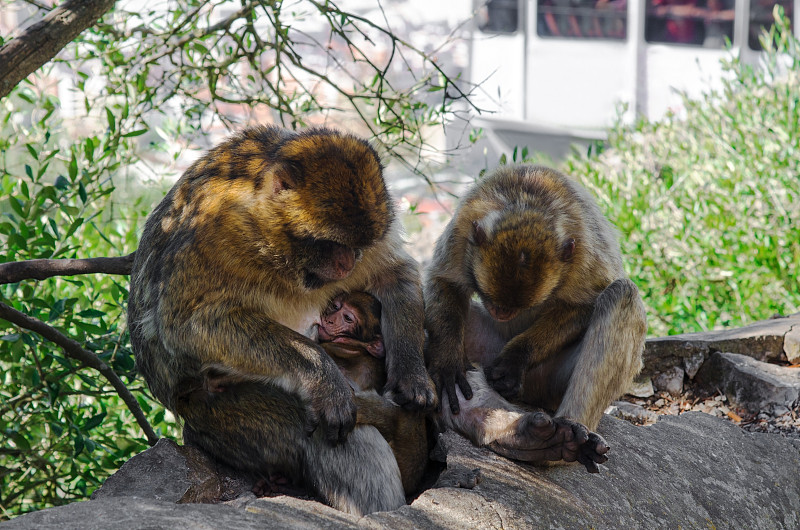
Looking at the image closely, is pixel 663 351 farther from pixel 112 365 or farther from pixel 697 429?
pixel 112 365

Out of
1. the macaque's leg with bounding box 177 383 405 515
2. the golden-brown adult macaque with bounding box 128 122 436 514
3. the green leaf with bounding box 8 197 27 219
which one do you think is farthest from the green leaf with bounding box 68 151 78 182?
the macaque's leg with bounding box 177 383 405 515

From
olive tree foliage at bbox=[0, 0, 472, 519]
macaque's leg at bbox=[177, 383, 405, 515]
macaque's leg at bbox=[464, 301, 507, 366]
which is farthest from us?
macaque's leg at bbox=[464, 301, 507, 366]

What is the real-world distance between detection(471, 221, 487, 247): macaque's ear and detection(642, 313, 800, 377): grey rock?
1918 millimetres

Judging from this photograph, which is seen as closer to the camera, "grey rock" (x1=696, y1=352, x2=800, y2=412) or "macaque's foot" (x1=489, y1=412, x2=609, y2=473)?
"macaque's foot" (x1=489, y1=412, x2=609, y2=473)

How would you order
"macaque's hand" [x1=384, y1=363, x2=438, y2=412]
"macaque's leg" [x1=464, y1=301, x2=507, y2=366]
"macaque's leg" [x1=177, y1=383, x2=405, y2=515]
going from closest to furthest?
"macaque's leg" [x1=177, y1=383, x2=405, y2=515], "macaque's hand" [x1=384, y1=363, x2=438, y2=412], "macaque's leg" [x1=464, y1=301, x2=507, y2=366]

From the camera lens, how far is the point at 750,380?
15.6ft

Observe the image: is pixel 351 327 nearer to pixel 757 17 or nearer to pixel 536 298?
pixel 536 298

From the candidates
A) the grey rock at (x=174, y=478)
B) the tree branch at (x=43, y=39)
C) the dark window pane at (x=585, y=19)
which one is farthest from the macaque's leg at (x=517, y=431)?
the dark window pane at (x=585, y=19)

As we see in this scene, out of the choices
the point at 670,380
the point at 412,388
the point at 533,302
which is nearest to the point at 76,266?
the point at 412,388

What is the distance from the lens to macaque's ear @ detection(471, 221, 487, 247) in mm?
3637

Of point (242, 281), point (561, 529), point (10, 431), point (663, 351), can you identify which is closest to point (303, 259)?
point (242, 281)

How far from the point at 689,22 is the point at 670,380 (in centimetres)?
1155

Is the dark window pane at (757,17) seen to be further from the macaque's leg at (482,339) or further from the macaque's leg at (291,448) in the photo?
the macaque's leg at (291,448)

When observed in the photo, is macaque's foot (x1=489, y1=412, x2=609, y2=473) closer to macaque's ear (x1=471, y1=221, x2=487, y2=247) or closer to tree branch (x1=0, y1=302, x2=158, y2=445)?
macaque's ear (x1=471, y1=221, x2=487, y2=247)
